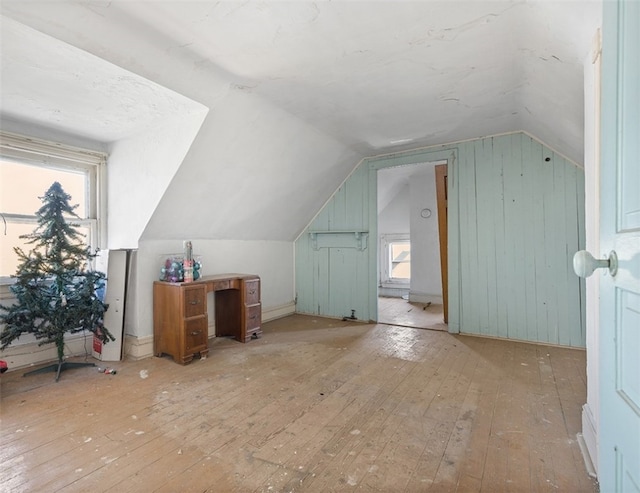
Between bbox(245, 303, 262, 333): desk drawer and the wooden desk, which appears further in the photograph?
bbox(245, 303, 262, 333): desk drawer

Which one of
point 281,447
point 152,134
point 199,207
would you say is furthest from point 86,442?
point 152,134

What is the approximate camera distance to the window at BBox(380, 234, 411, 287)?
7.00 meters

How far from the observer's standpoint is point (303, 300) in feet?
16.6

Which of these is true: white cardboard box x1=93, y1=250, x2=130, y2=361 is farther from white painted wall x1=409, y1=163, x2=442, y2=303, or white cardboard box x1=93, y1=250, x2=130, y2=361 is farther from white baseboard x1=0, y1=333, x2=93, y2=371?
white painted wall x1=409, y1=163, x2=442, y2=303

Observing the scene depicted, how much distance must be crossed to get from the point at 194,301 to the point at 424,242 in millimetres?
4518

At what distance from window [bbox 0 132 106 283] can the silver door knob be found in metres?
3.84

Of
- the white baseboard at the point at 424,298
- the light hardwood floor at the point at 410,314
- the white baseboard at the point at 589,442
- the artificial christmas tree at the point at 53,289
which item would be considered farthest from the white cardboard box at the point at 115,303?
the white baseboard at the point at 424,298

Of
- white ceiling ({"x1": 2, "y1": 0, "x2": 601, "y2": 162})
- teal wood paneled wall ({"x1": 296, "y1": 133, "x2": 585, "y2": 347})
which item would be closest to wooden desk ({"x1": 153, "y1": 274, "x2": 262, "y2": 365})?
white ceiling ({"x1": 2, "y1": 0, "x2": 601, "y2": 162})

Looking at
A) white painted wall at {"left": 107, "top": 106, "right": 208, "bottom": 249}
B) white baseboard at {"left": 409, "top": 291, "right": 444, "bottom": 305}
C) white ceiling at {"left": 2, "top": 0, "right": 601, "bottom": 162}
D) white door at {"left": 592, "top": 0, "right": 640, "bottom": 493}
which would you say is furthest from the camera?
white baseboard at {"left": 409, "top": 291, "right": 444, "bottom": 305}

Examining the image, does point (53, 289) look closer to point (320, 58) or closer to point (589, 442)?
point (320, 58)

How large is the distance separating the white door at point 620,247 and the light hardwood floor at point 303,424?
103cm

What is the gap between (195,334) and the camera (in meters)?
3.00

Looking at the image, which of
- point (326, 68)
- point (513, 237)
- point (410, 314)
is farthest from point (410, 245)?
point (326, 68)

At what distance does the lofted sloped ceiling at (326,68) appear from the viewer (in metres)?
1.66
